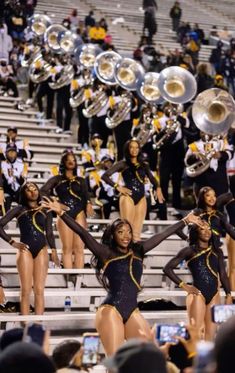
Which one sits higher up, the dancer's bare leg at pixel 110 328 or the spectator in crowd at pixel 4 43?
the spectator in crowd at pixel 4 43

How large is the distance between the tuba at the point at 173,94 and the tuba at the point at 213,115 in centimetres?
43

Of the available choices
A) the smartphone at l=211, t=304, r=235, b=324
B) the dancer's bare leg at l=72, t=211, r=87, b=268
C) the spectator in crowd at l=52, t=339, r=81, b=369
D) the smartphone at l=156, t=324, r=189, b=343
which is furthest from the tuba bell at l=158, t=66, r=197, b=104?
the smartphone at l=156, t=324, r=189, b=343

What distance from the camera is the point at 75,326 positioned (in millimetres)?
6934

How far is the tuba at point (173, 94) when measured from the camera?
1030 centimetres

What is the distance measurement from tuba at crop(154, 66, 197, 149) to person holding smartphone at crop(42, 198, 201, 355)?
14.5ft

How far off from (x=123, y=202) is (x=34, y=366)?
5.91m

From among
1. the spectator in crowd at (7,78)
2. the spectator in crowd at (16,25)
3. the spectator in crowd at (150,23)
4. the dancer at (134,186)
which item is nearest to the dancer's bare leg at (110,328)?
the dancer at (134,186)

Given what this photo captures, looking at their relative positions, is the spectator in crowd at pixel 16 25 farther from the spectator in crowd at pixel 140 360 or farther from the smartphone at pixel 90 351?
the spectator in crowd at pixel 140 360

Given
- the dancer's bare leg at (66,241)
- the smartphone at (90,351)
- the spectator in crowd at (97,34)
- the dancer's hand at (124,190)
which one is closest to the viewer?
the smartphone at (90,351)

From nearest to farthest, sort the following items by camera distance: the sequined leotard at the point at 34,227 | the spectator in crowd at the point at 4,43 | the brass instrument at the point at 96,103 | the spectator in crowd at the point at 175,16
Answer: the sequined leotard at the point at 34,227 → the brass instrument at the point at 96,103 → the spectator in crowd at the point at 4,43 → the spectator in crowd at the point at 175,16

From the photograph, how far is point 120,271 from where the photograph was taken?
5.84m

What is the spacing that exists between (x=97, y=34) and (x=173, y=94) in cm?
575

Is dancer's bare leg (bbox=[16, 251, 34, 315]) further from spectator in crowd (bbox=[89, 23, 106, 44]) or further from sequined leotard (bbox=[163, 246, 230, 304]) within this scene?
spectator in crowd (bbox=[89, 23, 106, 44])

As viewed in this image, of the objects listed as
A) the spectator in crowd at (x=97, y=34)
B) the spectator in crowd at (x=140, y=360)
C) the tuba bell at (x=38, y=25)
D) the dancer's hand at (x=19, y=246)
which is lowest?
the spectator in crowd at (x=140, y=360)
